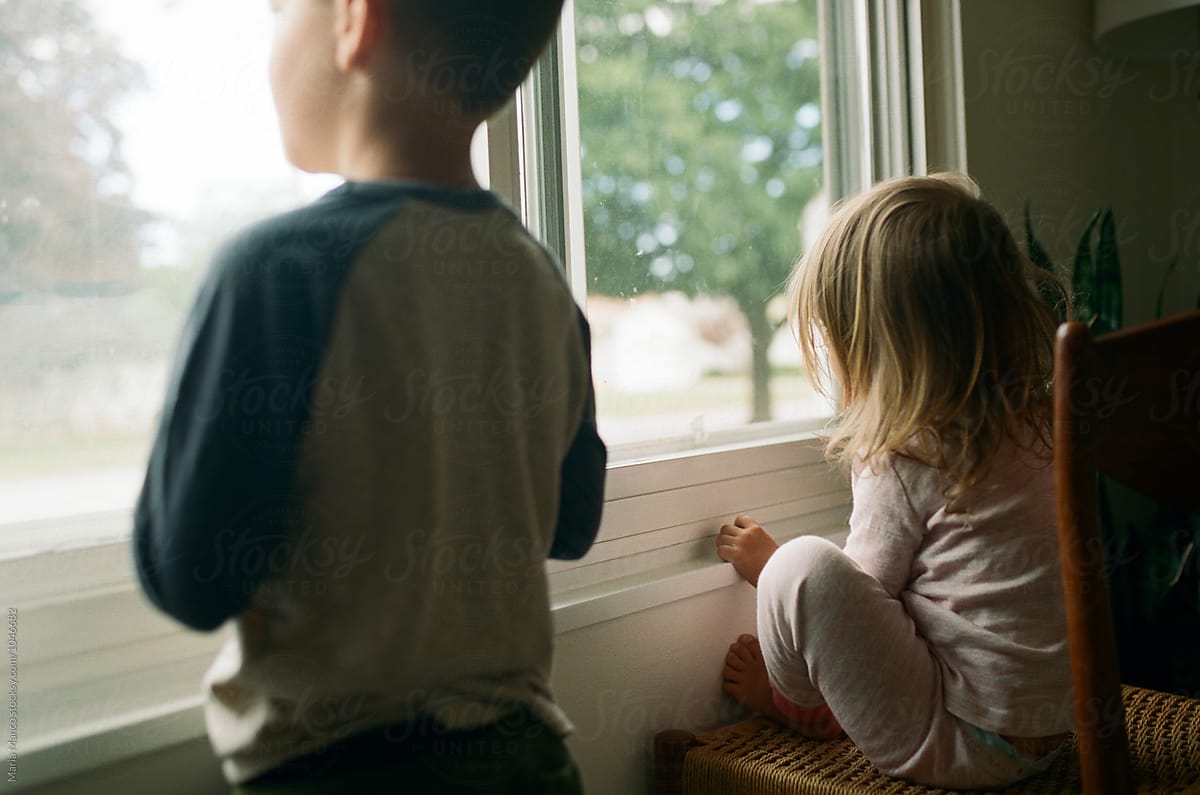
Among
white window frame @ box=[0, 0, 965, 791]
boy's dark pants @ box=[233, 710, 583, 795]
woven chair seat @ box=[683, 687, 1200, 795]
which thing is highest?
white window frame @ box=[0, 0, 965, 791]

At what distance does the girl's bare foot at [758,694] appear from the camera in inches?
50.0

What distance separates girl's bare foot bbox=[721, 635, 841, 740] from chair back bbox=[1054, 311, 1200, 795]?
0.38 metres

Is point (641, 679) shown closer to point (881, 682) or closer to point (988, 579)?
point (881, 682)

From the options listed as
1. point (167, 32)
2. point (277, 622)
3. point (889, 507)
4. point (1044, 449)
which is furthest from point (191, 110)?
point (1044, 449)

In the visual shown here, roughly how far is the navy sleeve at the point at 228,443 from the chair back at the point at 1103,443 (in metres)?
0.65

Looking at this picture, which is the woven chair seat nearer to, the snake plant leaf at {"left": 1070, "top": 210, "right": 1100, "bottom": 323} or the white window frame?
the white window frame

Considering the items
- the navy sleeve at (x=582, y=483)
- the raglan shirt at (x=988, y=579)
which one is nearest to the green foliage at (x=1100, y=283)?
the raglan shirt at (x=988, y=579)

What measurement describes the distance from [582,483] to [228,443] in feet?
1.16

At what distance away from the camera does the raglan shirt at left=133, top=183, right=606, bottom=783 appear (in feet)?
2.28

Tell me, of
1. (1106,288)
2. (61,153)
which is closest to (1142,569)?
(1106,288)

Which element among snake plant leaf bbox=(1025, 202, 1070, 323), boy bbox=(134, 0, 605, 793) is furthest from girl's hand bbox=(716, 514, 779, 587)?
snake plant leaf bbox=(1025, 202, 1070, 323)

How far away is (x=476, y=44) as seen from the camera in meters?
0.84

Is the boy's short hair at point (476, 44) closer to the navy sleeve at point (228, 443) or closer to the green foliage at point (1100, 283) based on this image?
the navy sleeve at point (228, 443)

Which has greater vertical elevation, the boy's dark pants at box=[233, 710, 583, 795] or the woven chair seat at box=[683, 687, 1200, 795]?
the boy's dark pants at box=[233, 710, 583, 795]
